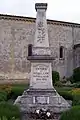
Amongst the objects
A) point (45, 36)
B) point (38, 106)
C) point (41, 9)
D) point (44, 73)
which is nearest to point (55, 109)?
point (38, 106)

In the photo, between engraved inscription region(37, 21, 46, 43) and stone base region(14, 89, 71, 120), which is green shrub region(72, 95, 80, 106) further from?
engraved inscription region(37, 21, 46, 43)

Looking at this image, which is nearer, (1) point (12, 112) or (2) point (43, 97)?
(1) point (12, 112)

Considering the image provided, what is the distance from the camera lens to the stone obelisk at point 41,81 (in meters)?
15.8

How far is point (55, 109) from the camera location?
50.6 feet

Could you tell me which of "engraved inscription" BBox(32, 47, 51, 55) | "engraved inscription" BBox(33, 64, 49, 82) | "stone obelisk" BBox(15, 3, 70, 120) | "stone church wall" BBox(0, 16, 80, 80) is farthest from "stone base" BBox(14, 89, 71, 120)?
"stone church wall" BBox(0, 16, 80, 80)

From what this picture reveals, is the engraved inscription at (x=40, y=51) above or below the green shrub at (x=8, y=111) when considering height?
above

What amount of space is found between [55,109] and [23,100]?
1495 mm

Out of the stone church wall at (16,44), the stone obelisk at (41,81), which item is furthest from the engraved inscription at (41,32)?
the stone church wall at (16,44)

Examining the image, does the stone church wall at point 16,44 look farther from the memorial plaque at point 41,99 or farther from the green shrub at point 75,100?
the memorial plaque at point 41,99

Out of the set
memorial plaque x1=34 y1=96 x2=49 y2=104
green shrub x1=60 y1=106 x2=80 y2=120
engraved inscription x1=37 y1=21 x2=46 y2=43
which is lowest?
green shrub x1=60 y1=106 x2=80 y2=120

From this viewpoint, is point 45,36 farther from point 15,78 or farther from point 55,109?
point 15,78

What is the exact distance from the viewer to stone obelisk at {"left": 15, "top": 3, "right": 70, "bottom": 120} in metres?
15.8

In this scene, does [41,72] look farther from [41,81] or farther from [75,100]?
[75,100]

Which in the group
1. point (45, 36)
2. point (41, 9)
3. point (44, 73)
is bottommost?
point (44, 73)
